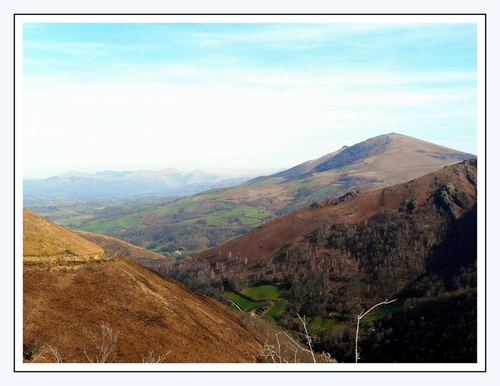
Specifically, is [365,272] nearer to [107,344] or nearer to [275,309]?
[275,309]

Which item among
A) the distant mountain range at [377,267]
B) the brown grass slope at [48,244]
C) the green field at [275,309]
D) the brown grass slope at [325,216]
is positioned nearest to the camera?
the brown grass slope at [48,244]

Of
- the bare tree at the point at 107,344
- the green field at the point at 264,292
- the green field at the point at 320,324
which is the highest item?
the bare tree at the point at 107,344

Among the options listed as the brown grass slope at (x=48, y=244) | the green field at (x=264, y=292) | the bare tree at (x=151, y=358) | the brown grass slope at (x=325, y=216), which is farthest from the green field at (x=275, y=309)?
the bare tree at (x=151, y=358)

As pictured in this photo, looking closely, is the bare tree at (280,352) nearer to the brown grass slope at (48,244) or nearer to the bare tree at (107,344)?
the bare tree at (107,344)

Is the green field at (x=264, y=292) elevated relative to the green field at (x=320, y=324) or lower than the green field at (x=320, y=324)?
elevated

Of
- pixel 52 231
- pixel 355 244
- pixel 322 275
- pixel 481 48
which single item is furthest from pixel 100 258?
pixel 355 244

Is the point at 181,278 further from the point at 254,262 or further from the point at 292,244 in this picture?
the point at 292,244

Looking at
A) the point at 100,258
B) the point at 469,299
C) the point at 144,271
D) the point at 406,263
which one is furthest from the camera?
the point at 406,263
